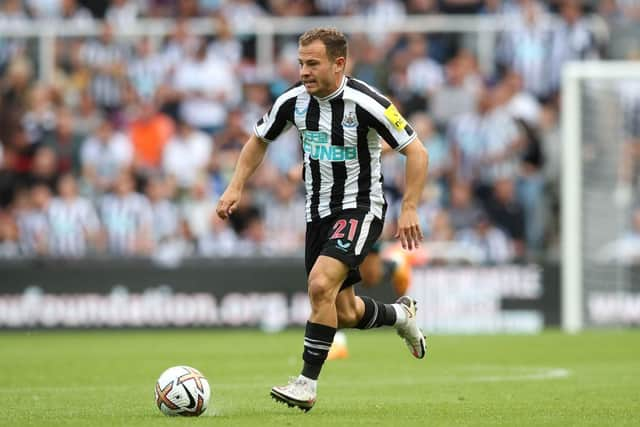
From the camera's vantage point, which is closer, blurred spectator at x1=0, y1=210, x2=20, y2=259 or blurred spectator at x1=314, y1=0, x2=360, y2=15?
blurred spectator at x1=0, y1=210, x2=20, y2=259

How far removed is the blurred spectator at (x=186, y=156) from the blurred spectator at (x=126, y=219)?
74 centimetres

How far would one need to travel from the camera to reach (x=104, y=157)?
65.3 feet

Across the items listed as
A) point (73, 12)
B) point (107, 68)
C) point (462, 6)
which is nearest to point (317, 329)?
point (462, 6)

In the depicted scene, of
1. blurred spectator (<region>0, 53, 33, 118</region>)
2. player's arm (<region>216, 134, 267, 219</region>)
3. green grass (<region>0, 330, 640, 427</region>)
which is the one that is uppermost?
blurred spectator (<region>0, 53, 33, 118</region>)

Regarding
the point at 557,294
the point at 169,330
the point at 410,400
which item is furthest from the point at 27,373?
the point at 557,294

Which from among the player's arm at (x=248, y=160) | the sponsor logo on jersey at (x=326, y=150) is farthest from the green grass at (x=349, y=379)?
the sponsor logo on jersey at (x=326, y=150)

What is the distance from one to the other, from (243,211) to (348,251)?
36.5 feet

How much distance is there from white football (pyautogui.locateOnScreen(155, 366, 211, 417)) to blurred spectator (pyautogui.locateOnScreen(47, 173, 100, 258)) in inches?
460

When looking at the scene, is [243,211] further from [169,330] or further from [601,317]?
[601,317]

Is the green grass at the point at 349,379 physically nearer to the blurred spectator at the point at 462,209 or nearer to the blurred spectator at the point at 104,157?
the blurred spectator at the point at 462,209

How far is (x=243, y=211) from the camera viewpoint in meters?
19.0

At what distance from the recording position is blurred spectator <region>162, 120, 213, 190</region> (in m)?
19.6

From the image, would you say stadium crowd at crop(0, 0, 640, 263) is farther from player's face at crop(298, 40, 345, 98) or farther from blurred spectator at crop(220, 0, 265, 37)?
player's face at crop(298, 40, 345, 98)

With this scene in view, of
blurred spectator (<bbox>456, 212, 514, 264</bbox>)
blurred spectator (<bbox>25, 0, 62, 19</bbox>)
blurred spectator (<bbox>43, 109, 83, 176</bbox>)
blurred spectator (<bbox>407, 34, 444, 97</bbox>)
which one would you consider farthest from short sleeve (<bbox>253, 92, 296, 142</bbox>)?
blurred spectator (<bbox>25, 0, 62, 19</bbox>)
